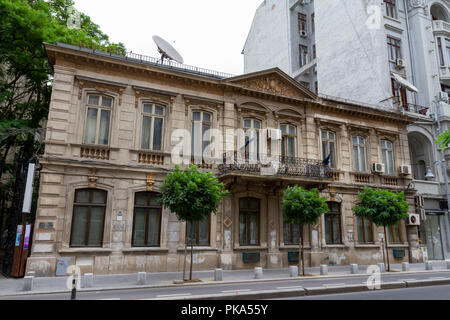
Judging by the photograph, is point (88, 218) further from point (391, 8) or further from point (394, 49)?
point (391, 8)

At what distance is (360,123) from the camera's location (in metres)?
21.9

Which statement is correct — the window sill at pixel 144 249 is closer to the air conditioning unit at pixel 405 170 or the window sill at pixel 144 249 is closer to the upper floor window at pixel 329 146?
the upper floor window at pixel 329 146

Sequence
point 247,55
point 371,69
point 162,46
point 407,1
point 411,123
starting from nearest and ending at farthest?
point 162,46 → point 411,123 → point 371,69 → point 407,1 → point 247,55

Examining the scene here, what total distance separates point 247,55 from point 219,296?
118 ft

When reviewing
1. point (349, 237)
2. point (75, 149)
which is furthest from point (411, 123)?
point (75, 149)

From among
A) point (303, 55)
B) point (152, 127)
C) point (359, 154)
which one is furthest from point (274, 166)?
point (303, 55)

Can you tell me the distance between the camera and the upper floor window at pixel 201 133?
17.3 metres

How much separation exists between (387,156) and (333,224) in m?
6.86

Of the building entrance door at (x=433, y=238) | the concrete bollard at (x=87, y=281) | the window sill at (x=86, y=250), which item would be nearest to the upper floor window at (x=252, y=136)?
the window sill at (x=86, y=250)

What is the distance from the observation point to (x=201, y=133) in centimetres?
1753

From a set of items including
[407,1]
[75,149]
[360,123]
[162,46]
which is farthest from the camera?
[407,1]

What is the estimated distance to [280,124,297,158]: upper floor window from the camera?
19484 mm

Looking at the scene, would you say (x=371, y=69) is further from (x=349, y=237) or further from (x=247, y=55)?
(x=247, y=55)

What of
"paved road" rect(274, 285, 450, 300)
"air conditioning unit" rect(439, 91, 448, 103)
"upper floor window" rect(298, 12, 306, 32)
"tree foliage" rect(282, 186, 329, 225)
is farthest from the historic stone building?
"upper floor window" rect(298, 12, 306, 32)
